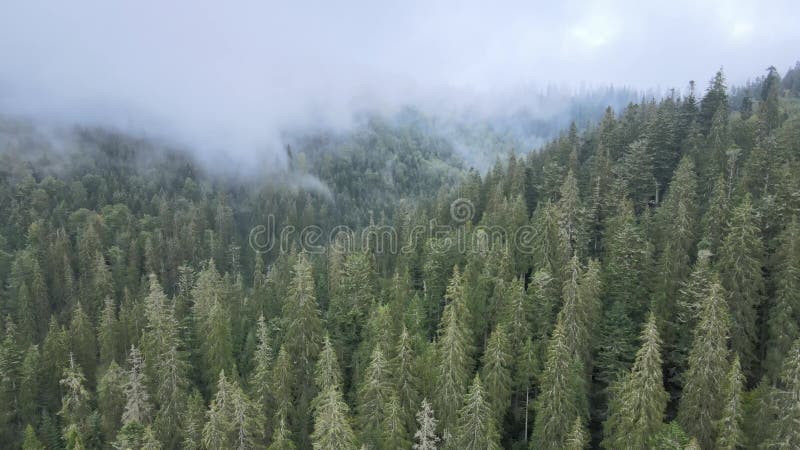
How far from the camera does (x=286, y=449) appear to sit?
38.2 meters

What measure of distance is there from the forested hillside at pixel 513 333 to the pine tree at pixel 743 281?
0.19m

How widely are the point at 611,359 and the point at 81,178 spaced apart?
167 metres

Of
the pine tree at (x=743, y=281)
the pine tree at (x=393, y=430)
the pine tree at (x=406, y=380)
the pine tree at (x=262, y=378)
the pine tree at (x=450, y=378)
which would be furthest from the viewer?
the pine tree at (x=262, y=378)

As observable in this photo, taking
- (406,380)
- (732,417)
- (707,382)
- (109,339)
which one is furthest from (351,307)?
(732,417)

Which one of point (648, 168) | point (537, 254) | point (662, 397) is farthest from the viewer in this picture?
point (648, 168)

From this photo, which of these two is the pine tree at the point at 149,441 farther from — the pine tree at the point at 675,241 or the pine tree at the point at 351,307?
the pine tree at the point at 675,241

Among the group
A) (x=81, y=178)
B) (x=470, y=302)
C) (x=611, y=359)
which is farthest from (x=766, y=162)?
(x=81, y=178)

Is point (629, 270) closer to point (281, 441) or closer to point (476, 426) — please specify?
point (476, 426)

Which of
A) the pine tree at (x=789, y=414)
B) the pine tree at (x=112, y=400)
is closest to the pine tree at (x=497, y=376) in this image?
→ the pine tree at (x=789, y=414)

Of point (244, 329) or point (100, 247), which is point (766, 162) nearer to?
point (244, 329)

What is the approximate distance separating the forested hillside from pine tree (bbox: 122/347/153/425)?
0.22 m

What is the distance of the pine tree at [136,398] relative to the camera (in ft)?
149

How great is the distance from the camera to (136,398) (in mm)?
45812

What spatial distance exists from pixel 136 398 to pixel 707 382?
44407mm
